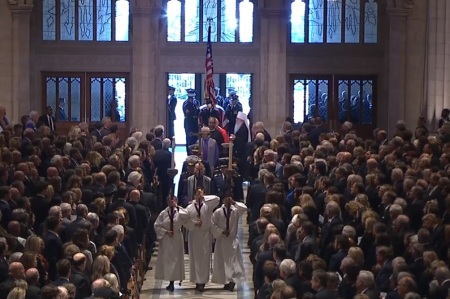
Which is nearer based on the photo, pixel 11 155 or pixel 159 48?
pixel 11 155

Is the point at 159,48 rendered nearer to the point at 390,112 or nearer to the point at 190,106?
the point at 190,106

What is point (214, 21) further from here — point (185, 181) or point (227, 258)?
point (227, 258)

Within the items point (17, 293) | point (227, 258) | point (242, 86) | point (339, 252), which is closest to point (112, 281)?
point (17, 293)

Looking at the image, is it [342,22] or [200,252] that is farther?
[342,22]

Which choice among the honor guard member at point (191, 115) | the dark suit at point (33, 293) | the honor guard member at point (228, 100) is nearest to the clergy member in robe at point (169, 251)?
the dark suit at point (33, 293)

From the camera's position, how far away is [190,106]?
36406 millimetres

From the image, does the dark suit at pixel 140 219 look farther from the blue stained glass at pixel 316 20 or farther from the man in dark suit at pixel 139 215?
the blue stained glass at pixel 316 20

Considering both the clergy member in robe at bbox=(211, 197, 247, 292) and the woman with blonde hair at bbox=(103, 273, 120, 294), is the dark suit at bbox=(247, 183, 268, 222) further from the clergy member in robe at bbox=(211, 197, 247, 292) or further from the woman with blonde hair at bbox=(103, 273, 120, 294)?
the woman with blonde hair at bbox=(103, 273, 120, 294)

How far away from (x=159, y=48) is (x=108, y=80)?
9.53ft

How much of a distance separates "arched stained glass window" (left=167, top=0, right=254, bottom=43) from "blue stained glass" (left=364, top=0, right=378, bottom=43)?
10.9 ft

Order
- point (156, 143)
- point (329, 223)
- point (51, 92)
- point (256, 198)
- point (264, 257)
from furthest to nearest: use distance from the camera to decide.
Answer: point (51, 92) < point (156, 143) < point (256, 198) < point (329, 223) < point (264, 257)

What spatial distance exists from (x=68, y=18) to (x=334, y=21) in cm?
766

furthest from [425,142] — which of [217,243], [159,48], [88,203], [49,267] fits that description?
[159,48]

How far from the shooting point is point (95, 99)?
38.0 meters
